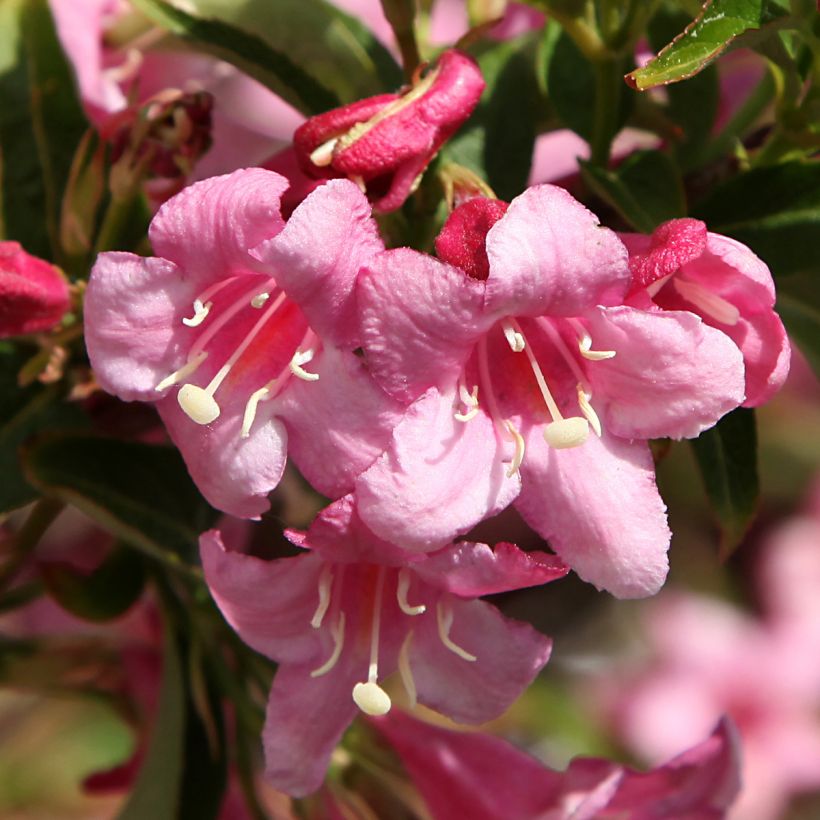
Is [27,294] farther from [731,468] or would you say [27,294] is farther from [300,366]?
[731,468]

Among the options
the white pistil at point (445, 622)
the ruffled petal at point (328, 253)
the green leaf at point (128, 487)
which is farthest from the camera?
the green leaf at point (128, 487)

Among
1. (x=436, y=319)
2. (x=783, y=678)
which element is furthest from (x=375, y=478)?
(x=783, y=678)

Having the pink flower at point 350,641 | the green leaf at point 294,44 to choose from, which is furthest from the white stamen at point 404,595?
the green leaf at point 294,44

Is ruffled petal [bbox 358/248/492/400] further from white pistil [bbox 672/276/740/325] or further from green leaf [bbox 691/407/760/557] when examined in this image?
green leaf [bbox 691/407/760/557]

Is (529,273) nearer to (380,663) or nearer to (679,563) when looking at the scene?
(380,663)

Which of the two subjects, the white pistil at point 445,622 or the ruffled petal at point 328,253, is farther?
the white pistil at point 445,622

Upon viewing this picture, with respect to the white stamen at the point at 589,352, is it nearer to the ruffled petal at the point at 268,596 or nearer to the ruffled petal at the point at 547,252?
the ruffled petal at the point at 547,252

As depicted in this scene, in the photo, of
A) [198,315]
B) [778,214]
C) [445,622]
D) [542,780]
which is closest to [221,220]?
[198,315]
